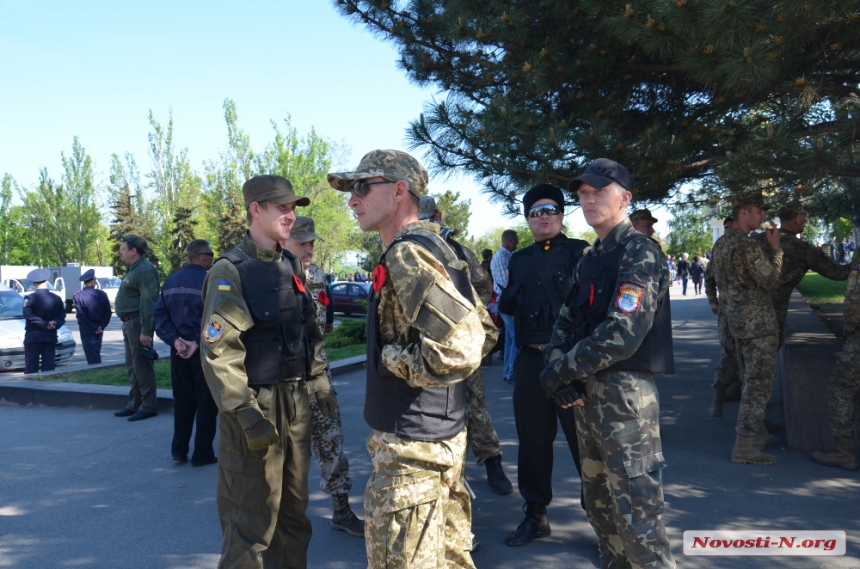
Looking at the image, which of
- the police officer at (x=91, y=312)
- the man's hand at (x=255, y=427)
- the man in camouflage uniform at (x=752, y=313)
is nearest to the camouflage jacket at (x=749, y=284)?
the man in camouflage uniform at (x=752, y=313)

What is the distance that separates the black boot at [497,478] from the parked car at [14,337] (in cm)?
947

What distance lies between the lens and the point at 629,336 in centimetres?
301

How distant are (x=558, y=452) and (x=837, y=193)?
24.7ft

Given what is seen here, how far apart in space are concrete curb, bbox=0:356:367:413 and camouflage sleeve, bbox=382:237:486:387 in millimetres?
6001

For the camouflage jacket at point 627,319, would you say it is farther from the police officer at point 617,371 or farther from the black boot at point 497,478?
the black boot at point 497,478

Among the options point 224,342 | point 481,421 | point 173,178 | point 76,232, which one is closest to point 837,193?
point 481,421

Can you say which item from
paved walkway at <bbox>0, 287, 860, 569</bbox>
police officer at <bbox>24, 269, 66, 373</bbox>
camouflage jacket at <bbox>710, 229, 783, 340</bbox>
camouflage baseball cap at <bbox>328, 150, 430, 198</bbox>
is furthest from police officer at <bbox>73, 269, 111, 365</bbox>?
camouflage baseball cap at <bbox>328, 150, 430, 198</bbox>

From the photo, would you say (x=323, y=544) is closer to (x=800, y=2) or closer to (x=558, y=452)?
(x=558, y=452)

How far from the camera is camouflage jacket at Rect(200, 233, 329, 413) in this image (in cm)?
315

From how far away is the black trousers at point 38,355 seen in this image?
37.0 feet

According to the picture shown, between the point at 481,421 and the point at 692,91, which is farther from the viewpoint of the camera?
the point at 692,91

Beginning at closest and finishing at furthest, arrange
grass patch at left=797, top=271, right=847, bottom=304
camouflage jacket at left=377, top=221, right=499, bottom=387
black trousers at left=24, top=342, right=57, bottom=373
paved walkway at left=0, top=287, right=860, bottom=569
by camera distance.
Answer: camouflage jacket at left=377, top=221, right=499, bottom=387, paved walkway at left=0, top=287, right=860, bottom=569, black trousers at left=24, top=342, right=57, bottom=373, grass patch at left=797, top=271, right=847, bottom=304

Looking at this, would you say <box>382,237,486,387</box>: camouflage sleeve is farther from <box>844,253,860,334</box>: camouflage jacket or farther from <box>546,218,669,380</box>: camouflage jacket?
<box>844,253,860,334</box>: camouflage jacket

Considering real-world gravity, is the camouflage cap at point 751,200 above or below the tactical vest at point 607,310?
above
